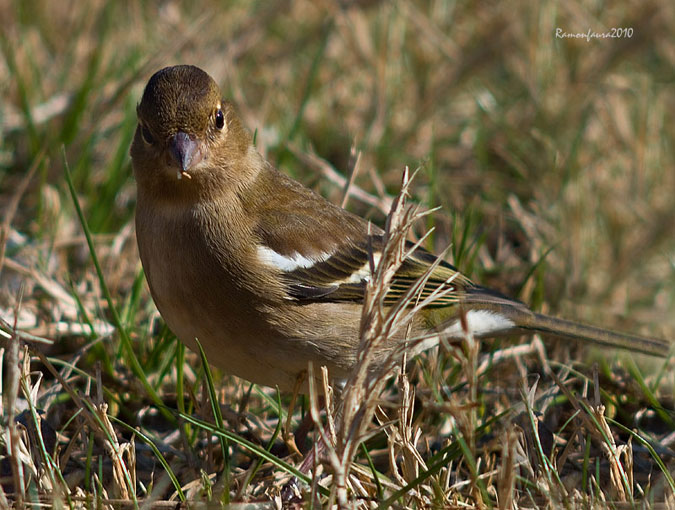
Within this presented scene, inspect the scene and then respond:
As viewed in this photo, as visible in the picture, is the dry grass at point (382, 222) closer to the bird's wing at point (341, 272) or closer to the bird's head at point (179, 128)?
the bird's wing at point (341, 272)

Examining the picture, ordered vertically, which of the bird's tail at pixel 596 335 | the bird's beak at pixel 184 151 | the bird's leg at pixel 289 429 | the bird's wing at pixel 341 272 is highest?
the bird's beak at pixel 184 151

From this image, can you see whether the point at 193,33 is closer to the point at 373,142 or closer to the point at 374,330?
the point at 373,142

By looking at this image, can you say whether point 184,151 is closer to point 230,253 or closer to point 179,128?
point 179,128

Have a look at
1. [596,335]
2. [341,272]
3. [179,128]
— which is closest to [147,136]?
[179,128]

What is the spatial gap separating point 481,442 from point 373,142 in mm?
2665

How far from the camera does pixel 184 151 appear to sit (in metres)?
3.73

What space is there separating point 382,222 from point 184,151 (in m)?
2.12

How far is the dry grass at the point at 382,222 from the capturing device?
10.9 ft

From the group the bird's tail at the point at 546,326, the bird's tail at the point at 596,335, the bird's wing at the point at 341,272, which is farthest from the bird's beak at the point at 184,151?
the bird's tail at the point at 596,335

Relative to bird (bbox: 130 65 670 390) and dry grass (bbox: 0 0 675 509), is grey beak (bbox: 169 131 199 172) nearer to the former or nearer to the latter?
bird (bbox: 130 65 670 390)

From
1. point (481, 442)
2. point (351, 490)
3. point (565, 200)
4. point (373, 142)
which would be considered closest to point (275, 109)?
point (373, 142)

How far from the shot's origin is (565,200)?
5.86 metres

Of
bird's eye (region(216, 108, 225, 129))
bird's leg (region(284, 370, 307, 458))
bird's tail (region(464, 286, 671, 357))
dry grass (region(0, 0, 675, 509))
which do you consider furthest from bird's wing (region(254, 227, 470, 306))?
bird's eye (region(216, 108, 225, 129))

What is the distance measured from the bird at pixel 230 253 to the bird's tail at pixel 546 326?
522 mm
